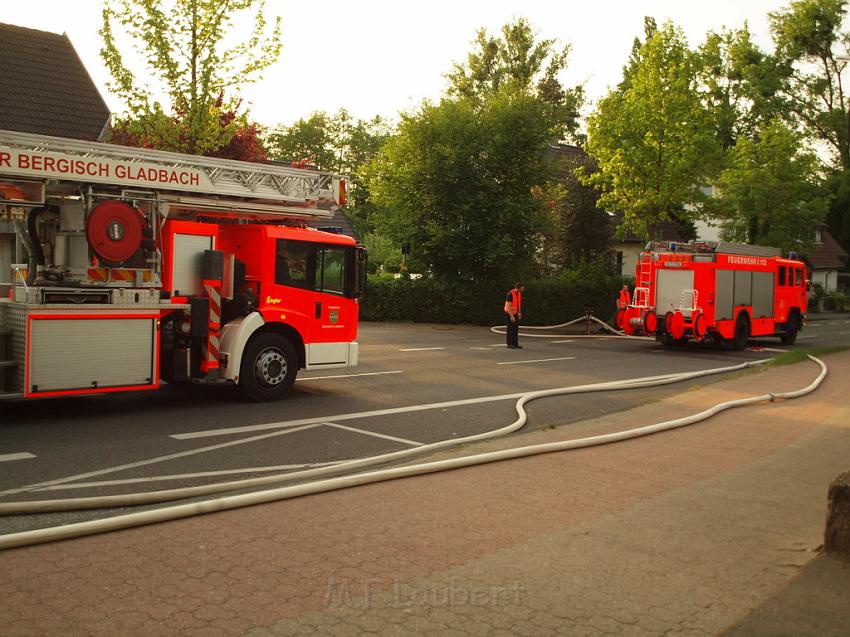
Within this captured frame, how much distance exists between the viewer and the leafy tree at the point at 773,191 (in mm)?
34969

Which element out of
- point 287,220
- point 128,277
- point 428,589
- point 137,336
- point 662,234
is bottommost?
point 428,589

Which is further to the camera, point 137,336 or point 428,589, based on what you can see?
point 137,336

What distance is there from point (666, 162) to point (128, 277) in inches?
1010

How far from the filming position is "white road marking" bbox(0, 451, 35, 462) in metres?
7.59

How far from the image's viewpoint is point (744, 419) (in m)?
10.8

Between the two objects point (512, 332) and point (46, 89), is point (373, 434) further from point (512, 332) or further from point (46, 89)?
point (46, 89)

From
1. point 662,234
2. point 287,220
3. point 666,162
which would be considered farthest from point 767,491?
point 662,234

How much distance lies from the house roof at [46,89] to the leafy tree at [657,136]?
18.5 metres

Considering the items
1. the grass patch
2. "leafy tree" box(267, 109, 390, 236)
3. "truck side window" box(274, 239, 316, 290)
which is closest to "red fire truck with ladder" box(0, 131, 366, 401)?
"truck side window" box(274, 239, 316, 290)

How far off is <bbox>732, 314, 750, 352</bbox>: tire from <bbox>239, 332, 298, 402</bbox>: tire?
15.4m

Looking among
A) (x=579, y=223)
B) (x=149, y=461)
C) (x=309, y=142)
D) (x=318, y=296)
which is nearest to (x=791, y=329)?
(x=579, y=223)

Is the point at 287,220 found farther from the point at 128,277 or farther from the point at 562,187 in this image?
the point at 562,187

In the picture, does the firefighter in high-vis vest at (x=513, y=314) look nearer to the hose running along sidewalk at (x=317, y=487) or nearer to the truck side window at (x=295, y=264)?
the truck side window at (x=295, y=264)

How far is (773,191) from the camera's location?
3525cm
